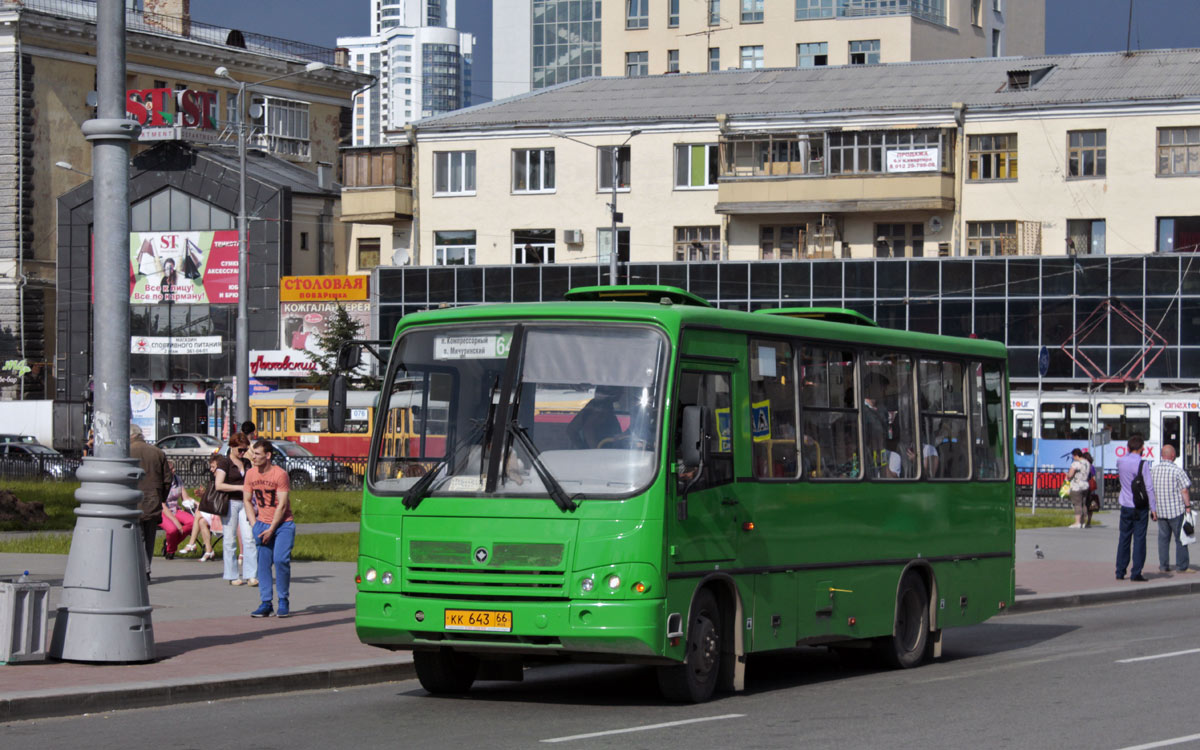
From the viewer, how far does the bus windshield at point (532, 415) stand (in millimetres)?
11344

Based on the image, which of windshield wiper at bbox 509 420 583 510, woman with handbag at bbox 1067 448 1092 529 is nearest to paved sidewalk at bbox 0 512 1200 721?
windshield wiper at bbox 509 420 583 510

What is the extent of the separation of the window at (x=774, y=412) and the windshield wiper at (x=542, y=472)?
6.12 ft

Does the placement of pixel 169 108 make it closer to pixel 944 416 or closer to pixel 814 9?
pixel 814 9

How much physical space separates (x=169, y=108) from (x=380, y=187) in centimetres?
1087

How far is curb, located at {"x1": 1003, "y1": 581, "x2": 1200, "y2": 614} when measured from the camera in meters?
20.5

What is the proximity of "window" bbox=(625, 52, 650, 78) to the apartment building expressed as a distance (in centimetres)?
6

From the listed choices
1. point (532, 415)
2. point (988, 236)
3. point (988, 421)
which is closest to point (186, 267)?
point (988, 236)

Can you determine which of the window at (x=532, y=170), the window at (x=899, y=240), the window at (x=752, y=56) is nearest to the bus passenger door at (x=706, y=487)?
the window at (x=899, y=240)

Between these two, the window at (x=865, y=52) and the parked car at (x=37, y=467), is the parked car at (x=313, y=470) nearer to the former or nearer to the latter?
the parked car at (x=37, y=467)

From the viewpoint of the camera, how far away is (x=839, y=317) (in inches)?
591

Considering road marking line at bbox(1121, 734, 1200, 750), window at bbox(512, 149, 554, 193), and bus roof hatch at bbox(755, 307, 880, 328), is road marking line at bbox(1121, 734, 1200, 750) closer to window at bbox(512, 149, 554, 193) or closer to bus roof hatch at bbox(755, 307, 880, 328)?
bus roof hatch at bbox(755, 307, 880, 328)

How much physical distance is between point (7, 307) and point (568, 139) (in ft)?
88.8

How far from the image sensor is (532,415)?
11.6 m

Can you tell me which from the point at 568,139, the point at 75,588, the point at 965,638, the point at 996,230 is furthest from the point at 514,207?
the point at 75,588
